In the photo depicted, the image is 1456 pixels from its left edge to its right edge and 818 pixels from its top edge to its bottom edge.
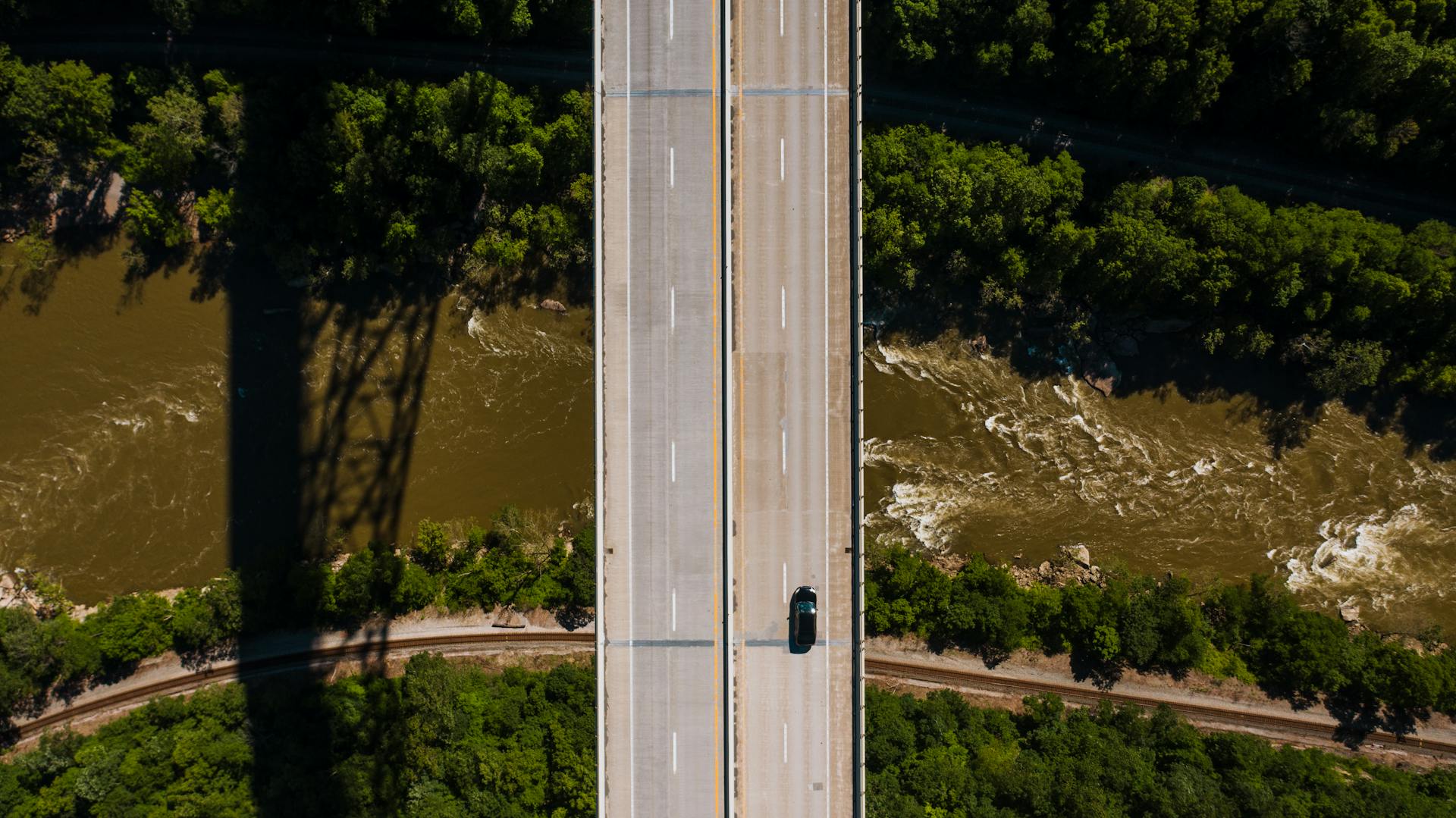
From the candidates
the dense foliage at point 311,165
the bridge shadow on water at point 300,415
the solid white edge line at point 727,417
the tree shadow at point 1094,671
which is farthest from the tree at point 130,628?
the tree shadow at point 1094,671

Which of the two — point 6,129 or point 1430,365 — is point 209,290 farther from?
point 1430,365

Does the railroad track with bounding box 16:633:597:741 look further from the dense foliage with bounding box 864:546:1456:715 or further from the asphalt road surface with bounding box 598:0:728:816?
the dense foliage with bounding box 864:546:1456:715

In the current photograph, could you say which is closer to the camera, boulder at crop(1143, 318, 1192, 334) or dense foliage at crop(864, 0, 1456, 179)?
dense foliage at crop(864, 0, 1456, 179)

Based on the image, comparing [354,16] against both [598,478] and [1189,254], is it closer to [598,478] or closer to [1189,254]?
[598,478]

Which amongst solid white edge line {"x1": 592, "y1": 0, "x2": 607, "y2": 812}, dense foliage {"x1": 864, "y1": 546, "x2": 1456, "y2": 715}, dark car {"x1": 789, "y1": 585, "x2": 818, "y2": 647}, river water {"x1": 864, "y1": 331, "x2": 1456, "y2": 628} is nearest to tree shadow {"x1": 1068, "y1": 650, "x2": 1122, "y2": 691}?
dense foliage {"x1": 864, "y1": 546, "x2": 1456, "y2": 715}

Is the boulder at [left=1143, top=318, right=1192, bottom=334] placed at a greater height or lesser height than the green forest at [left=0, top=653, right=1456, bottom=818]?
greater

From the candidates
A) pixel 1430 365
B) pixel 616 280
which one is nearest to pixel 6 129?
pixel 616 280
